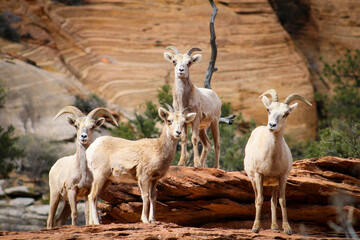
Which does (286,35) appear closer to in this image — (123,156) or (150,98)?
(150,98)

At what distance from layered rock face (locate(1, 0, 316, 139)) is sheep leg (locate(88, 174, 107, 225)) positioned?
65.7ft

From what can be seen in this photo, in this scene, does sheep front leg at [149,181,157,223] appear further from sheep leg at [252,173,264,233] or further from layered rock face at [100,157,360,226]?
sheep leg at [252,173,264,233]

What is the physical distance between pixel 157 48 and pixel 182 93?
2082cm

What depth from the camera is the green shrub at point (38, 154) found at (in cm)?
2608

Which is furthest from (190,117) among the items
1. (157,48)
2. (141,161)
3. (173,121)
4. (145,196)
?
(157,48)

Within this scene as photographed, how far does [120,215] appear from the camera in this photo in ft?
35.5

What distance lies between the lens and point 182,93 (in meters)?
10.3

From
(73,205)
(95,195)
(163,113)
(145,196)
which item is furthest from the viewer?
(73,205)

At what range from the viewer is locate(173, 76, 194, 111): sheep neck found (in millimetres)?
10334

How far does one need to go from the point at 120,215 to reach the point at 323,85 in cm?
2413

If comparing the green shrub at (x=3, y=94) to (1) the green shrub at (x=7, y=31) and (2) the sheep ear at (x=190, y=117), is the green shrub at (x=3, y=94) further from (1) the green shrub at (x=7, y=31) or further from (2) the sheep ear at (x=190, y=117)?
(2) the sheep ear at (x=190, y=117)

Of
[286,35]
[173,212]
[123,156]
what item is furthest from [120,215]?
[286,35]

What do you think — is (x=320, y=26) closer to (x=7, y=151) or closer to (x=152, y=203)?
(x=7, y=151)

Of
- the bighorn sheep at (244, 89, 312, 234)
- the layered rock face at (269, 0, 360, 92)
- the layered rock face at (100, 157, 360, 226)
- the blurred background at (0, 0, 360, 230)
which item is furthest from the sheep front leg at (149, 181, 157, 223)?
the layered rock face at (269, 0, 360, 92)
